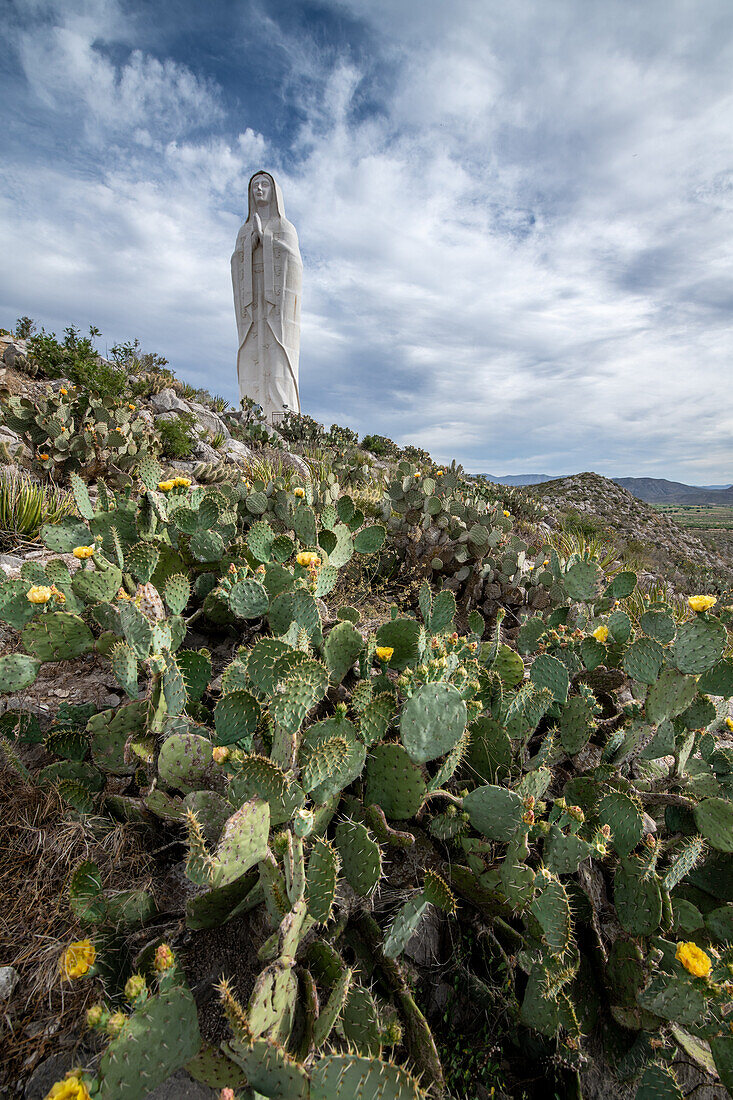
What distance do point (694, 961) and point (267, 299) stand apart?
46.4 feet

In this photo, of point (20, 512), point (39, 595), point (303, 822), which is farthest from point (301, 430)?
point (303, 822)

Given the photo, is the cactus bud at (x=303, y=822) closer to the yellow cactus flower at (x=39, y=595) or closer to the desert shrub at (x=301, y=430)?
the yellow cactus flower at (x=39, y=595)

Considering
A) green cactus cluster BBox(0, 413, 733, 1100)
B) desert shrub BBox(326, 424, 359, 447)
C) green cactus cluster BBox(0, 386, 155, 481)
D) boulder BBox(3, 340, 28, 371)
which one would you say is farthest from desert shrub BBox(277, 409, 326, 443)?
green cactus cluster BBox(0, 413, 733, 1100)

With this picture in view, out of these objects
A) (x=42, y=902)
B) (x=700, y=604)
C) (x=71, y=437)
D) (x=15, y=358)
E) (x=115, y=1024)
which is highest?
(x=15, y=358)

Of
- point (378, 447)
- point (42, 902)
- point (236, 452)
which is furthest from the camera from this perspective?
point (378, 447)

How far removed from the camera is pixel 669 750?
6.50 feet

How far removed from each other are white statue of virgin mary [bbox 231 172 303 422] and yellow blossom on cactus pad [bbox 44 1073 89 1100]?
13049 mm

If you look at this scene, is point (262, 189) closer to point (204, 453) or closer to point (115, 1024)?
point (204, 453)

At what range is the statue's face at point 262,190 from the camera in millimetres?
12352

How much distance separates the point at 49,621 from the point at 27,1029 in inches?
51.8

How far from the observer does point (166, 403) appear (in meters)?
8.95

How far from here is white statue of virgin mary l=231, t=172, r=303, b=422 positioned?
1225cm

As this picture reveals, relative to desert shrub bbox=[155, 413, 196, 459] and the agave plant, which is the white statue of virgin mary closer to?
desert shrub bbox=[155, 413, 196, 459]

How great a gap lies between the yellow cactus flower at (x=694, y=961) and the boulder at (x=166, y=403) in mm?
9445
